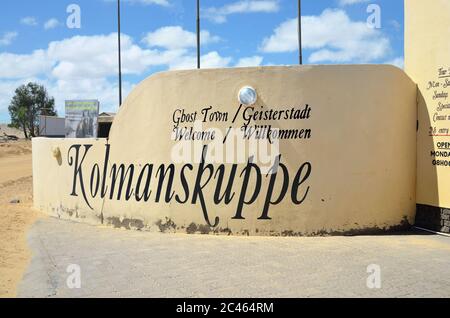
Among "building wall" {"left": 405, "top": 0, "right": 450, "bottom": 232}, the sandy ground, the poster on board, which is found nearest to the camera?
the sandy ground

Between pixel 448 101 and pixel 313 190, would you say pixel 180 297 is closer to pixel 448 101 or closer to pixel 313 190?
pixel 313 190

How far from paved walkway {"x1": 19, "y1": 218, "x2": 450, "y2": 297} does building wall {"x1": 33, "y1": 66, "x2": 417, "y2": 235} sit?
43 cm

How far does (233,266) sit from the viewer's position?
19.8ft

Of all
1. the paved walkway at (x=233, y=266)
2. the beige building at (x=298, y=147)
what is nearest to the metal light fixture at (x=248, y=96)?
the beige building at (x=298, y=147)

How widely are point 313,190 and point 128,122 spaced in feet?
12.3

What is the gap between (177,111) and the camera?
27.6 ft

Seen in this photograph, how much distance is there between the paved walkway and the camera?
16.8ft

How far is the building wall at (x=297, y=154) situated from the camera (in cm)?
793

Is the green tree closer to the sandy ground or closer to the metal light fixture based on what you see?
the sandy ground

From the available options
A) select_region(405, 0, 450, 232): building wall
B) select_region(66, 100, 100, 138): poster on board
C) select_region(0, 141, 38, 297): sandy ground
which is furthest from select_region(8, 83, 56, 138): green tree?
select_region(405, 0, 450, 232): building wall

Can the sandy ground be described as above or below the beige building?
below

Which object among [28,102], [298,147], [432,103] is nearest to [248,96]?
[298,147]

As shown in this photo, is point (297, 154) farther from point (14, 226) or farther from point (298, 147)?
point (14, 226)

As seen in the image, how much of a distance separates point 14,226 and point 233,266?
5.87 meters
